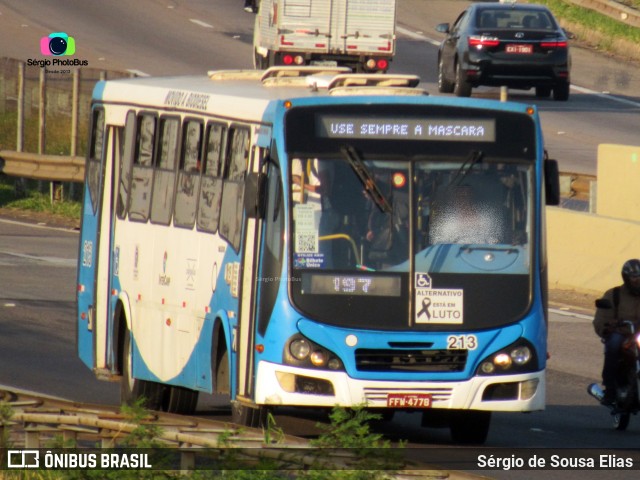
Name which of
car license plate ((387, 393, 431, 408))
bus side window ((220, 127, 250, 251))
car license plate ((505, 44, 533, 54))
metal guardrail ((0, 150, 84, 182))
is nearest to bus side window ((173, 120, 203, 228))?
bus side window ((220, 127, 250, 251))

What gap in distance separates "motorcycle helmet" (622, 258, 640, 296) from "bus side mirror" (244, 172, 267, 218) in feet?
12.0

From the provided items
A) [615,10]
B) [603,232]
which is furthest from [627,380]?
[615,10]

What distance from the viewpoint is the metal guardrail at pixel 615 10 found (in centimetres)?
4441

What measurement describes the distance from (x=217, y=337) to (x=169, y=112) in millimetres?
2096

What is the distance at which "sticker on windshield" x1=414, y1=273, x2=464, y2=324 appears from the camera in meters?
12.3

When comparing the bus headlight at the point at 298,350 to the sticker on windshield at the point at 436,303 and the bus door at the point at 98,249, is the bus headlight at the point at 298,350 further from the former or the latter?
the bus door at the point at 98,249

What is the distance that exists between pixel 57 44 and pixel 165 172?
31001 mm

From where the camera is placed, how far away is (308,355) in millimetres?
12117

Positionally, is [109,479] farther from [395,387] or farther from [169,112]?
[169,112]

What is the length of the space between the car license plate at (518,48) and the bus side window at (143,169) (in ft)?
70.4

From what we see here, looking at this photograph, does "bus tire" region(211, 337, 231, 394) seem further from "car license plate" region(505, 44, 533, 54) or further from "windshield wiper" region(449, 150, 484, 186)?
"car license plate" region(505, 44, 533, 54)

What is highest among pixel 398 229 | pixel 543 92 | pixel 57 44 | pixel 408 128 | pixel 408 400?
pixel 408 128

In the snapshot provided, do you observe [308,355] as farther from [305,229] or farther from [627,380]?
[627,380]

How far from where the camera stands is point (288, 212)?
12234 mm
